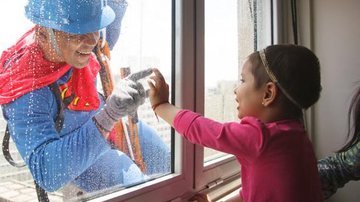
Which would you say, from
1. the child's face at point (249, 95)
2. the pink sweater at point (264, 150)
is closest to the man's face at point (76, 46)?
the pink sweater at point (264, 150)

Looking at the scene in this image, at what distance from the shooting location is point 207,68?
1.07 metres

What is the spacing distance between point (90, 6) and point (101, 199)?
0.43m

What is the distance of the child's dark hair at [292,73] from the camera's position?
2.33 feet

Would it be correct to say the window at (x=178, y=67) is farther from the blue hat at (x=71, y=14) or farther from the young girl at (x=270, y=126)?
the young girl at (x=270, y=126)

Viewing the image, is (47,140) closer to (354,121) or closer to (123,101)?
(123,101)

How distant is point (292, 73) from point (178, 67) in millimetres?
339

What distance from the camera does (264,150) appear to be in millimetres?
669

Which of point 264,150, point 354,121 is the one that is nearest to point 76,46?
point 264,150

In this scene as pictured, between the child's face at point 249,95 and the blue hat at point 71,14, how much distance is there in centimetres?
36

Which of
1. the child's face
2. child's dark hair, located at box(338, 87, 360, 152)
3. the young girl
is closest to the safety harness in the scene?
the young girl

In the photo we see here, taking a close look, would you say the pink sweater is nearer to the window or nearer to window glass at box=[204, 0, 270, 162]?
the window

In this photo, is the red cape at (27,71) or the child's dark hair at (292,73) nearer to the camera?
the red cape at (27,71)

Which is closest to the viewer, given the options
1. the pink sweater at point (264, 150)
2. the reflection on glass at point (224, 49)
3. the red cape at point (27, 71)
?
the red cape at point (27, 71)

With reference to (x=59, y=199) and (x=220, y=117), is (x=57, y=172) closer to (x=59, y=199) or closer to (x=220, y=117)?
(x=59, y=199)
